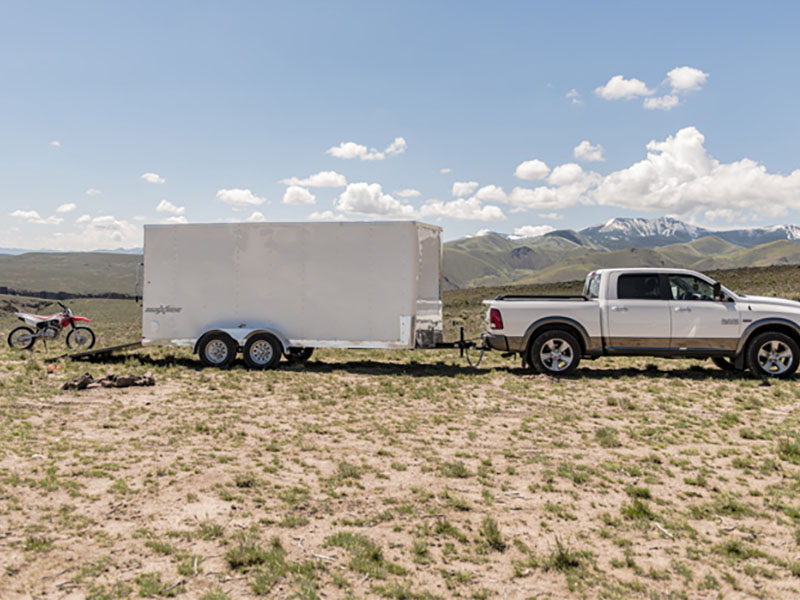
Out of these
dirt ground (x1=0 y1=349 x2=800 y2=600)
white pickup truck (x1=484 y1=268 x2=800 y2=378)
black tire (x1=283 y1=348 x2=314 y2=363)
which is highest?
white pickup truck (x1=484 y1=268 x2=800 y2=378)

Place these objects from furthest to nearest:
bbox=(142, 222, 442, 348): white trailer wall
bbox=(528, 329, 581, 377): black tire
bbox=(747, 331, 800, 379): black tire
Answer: bbox=(142, 222, 442, 348): white trailer wall
bbox=(528, 329, 581, 377): black tire
bbox=(747, 331, 800, 379): black tire

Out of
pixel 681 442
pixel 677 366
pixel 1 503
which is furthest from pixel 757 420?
pixel 1 503

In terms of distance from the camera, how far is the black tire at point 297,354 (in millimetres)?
14168

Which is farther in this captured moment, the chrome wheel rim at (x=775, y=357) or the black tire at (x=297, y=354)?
the black tire at (x=297, y=354)

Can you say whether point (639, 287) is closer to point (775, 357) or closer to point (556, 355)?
point (556, 355)

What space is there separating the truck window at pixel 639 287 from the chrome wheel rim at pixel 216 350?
31.1 ft

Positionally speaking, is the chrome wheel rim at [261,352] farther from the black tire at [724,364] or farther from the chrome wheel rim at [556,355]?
the black tire at [724,364]

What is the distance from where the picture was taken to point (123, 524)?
17.1 ft

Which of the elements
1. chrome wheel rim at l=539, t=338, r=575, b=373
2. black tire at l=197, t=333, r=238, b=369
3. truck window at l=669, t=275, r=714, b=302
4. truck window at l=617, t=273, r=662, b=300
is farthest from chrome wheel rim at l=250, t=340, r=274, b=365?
truck window at l=669, t=275, r=714, b=302

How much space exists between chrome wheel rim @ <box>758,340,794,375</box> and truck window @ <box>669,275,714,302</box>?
5.15 feet

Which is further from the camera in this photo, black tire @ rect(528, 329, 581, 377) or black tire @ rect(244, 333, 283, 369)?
black tire @ rect(244, 333, 283, 369)

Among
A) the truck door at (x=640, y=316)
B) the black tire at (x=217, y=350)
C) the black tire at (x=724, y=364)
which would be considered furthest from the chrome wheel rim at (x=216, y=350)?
the black tire at (x=724, y=364)

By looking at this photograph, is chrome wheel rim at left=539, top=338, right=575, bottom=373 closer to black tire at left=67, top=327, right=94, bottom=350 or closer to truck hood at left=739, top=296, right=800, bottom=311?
truck hood at left=739, top=296, right=800, bottom=311

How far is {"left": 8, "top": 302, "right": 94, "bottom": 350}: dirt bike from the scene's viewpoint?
16188 millimetres
